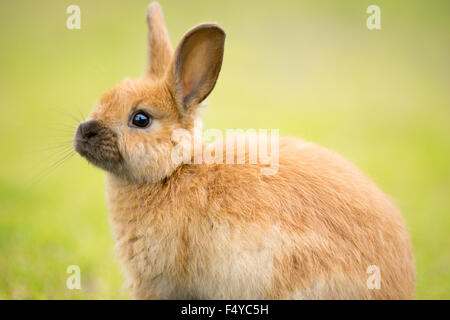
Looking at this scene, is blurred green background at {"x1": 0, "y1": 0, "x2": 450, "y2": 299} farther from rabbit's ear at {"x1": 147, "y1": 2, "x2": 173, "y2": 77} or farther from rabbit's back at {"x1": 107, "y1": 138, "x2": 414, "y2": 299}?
rabbit's ear at {"x1": 147, "y1": 2, "x2": 173, "y2": 77}

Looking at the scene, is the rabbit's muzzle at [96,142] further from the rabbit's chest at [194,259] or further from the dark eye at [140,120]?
the rabbit's chest at [194,259]

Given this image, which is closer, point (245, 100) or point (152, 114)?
point (152, 114)

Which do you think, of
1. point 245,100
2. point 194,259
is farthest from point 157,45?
point 245,100

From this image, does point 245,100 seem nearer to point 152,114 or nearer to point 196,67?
point 196,67

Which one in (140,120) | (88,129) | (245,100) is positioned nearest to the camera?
(88,129)

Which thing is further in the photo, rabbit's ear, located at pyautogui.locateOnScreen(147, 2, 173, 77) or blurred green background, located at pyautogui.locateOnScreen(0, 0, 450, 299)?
blurred green background, located at pyautogui.locateOnScreen(0, 0, 450, 299)

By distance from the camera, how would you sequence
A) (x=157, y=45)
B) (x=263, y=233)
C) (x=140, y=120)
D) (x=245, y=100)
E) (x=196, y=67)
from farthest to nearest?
1. (x=245, y=100)
2. (x=157, y=45)
3. (x=196, y=67)
4. (x=140, y=120)
5. (x=263, y=233)

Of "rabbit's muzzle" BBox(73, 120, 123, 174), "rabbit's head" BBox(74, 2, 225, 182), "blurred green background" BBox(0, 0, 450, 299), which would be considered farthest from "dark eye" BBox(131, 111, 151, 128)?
"blurred green background" BBox(0, 0, 450, 299)
